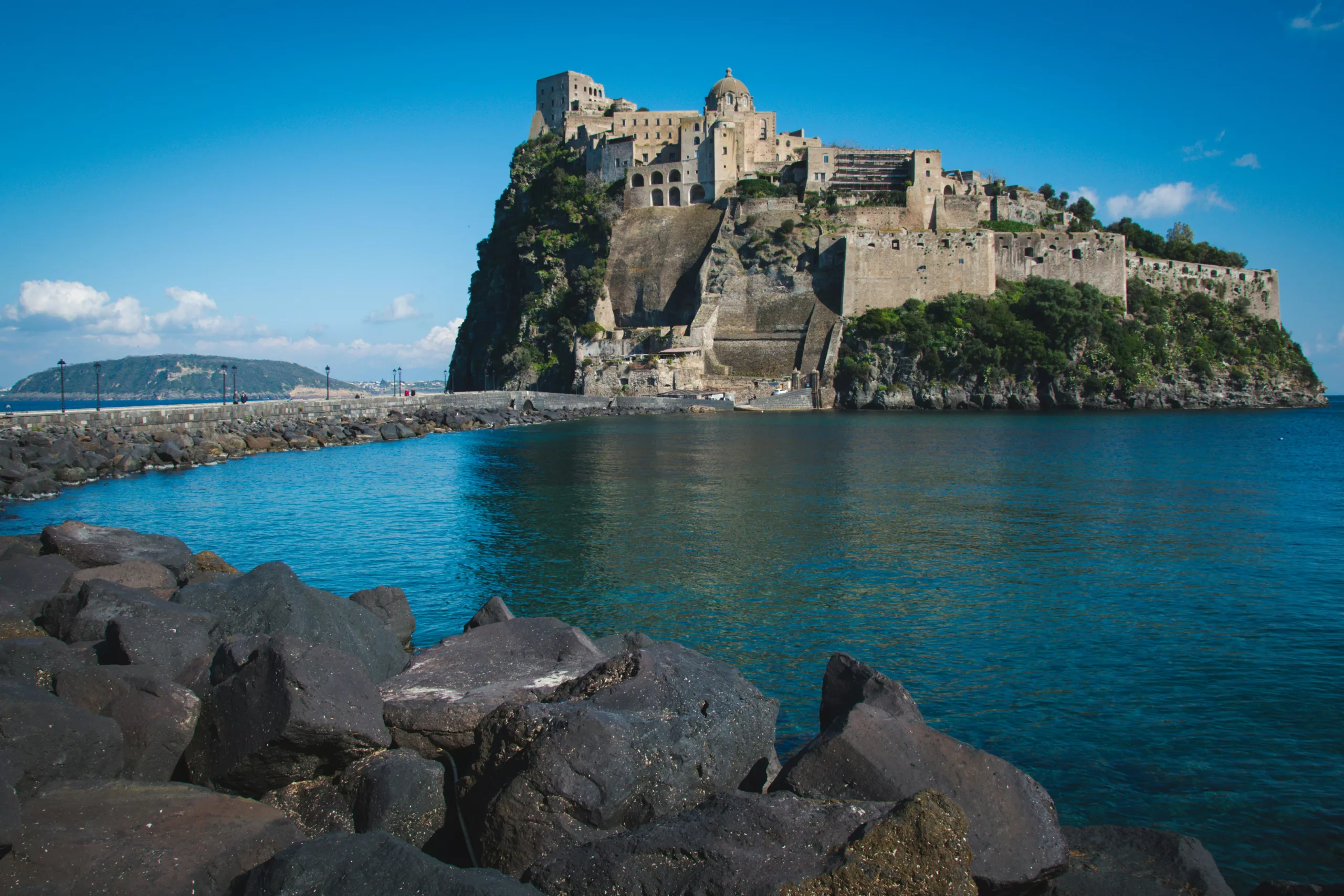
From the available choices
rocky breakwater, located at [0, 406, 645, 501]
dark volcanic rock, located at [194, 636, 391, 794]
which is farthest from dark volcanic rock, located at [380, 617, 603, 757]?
rocky breakwater, located at [0, 406, 645, 501]

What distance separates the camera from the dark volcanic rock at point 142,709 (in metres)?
7.02

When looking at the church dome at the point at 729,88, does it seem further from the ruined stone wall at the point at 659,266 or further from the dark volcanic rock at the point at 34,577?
the dark volcanic rock at the point at 34,577

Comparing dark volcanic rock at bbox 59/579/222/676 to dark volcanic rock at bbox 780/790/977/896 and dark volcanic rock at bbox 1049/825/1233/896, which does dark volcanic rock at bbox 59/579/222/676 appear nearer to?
dark volcanic rock at bbox 780/790/977/896

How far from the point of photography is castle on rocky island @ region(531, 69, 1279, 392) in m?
69.9

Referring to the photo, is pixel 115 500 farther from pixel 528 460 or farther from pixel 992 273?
pixel 992 273

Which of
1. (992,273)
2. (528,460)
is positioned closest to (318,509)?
(528,460)

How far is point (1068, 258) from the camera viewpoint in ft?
237

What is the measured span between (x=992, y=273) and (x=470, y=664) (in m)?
70.2

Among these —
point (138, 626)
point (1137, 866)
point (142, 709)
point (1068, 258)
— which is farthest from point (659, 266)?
point (1137, 866)

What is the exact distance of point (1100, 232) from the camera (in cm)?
7375

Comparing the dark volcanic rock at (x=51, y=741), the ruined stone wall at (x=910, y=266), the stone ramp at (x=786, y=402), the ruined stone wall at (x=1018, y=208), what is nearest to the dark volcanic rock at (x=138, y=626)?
the dark volcanic rock at (x=51, y=741)

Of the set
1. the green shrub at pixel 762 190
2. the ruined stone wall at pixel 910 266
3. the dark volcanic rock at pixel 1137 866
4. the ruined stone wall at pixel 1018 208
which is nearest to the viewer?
the dark volcanic rock at pixel 1137 866

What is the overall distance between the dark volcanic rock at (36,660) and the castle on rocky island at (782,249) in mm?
61226

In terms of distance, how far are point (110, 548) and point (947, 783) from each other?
1292 cm
